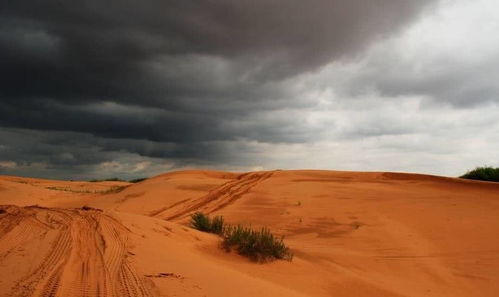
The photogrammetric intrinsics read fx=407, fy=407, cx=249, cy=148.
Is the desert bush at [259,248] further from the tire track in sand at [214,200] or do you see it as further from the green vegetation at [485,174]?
the green vegetation at [485,174]

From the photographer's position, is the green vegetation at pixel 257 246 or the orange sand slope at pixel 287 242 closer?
the orange sand slope at pixel 287 242

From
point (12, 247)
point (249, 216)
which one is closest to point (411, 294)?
point (12, 247)

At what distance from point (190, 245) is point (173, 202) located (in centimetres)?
968

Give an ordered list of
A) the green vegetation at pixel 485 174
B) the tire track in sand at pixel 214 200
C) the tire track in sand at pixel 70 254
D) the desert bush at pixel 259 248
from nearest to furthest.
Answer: the tire track in sand at pixel 70 254, the desert bush at pixel 259 248, the tire track in sand at pixel 214 200, the green vegetation at pixel 485 174

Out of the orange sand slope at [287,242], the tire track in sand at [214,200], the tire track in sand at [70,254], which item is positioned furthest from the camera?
the tire track in sand at [214,200]

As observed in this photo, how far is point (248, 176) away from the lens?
22812 millimetres

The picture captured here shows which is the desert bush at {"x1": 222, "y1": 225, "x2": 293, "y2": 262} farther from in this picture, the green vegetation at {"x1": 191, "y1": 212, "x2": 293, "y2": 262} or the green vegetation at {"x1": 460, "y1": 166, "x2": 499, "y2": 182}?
the green vegetation at {"x1": 460, "y1": 166, "x2": 499, "y2": 182}

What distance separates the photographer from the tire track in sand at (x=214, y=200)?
1438 centimetres

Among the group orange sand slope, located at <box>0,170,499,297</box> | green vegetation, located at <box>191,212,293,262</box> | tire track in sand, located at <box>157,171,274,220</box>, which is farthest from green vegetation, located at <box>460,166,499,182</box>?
green vegetation, located at <box>191,212,293,262</box>

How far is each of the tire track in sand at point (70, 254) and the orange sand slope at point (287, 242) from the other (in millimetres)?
16

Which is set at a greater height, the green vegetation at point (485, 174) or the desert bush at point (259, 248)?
the green vegetation at point (485, 174)

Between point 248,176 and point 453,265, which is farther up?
point 248,176

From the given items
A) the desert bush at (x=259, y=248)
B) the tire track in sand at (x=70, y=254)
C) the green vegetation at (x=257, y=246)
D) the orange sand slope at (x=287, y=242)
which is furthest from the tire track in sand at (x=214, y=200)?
the desert bush at (x=259, y=248)

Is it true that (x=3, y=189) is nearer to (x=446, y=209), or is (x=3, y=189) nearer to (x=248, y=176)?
(x=248, y=176)
